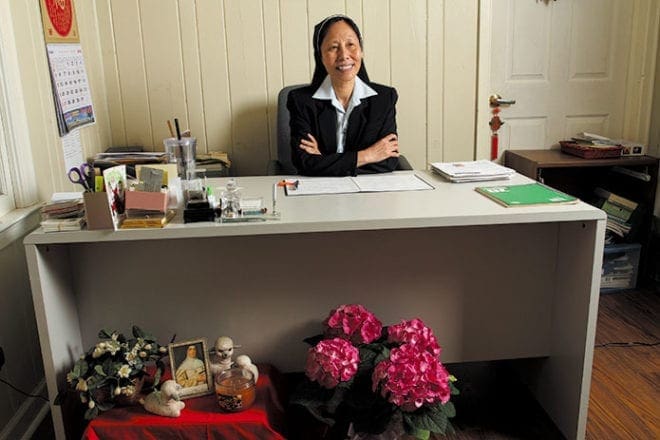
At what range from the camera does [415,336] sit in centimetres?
173

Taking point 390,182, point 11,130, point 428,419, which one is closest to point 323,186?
point 390,182

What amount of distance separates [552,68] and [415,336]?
2261mm

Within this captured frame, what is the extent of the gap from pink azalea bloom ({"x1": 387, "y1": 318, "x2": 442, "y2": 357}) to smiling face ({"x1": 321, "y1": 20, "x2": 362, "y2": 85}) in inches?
36.0

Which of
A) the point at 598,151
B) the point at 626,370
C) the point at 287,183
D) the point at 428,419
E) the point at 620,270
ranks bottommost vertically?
the point at 626,370

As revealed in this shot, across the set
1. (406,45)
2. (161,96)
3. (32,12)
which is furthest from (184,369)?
(406,45)

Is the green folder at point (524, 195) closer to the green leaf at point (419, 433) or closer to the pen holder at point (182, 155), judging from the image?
the green leaf at point (419, 433)

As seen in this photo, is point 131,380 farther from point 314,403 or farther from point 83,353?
point 314,403

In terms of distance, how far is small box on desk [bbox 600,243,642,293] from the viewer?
3.08m

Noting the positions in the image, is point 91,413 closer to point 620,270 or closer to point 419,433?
point 419,433

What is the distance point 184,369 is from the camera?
5.57 feet

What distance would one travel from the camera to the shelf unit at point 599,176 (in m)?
3.07

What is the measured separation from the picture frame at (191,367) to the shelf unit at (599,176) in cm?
207

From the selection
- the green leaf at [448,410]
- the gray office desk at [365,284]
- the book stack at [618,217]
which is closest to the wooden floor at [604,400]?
the gray office desk at [365,284]

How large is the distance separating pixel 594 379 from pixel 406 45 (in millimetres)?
1892
